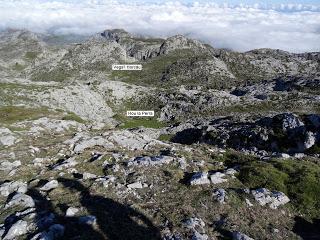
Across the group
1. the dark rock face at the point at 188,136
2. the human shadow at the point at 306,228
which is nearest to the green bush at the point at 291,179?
the human shadow at the point at 306,228

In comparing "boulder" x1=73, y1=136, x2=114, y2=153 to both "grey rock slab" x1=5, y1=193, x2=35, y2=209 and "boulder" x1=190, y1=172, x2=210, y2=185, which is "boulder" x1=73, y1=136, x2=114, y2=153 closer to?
"grey rock slab" x1=5, y1=193, x2=35, y2=209

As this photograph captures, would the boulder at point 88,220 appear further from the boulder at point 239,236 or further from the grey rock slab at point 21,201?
the boulder at point 239,236

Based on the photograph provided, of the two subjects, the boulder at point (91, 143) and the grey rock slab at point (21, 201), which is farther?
the boulder at point (91, 143)

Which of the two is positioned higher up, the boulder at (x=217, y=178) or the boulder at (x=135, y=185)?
the boulder at (x=135, y=185)

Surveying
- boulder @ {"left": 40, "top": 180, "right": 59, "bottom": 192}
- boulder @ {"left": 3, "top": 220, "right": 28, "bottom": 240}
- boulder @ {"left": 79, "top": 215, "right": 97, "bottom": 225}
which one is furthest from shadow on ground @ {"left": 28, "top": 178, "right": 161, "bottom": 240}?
boulder @ {"left": 40, "top": 180, "right": 59, "bottom": 192}

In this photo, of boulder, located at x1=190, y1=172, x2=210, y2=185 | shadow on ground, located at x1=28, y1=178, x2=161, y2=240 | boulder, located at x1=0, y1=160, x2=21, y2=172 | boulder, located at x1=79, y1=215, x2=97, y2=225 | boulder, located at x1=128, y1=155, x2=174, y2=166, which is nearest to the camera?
shadow on ground, located at x1=28, y1=178, x2=161, y2=240

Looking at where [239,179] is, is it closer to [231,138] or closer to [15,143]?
[15,143]

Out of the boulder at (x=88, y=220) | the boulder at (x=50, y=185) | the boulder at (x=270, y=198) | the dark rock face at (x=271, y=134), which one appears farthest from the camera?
the dark rock face at (x=271, y=134)
